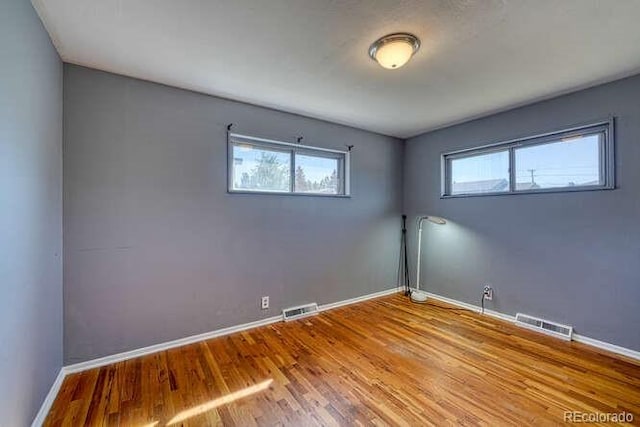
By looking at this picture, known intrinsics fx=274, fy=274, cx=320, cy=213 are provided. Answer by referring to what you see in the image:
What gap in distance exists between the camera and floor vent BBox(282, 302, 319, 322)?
3.27 metres

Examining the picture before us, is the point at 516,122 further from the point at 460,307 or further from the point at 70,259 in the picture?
the point at 70,259

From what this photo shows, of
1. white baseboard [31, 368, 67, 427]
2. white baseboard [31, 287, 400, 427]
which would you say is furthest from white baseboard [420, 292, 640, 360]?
white baseboard [31, 368, 67, 427]

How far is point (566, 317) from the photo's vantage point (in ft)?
9.21

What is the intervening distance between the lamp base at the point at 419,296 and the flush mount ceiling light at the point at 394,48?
10.3 ft

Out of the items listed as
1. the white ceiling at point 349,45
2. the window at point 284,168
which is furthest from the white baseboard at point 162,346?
the white ceiling at point 349,45

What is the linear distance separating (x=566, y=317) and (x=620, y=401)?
3.58 feet

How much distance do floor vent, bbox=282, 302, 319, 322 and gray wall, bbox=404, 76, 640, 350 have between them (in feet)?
6.18

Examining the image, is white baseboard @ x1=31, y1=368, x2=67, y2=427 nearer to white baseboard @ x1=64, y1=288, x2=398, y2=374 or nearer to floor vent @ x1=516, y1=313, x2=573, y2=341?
white baseboard @ x1=64, y1=288, x2=398, y2=374

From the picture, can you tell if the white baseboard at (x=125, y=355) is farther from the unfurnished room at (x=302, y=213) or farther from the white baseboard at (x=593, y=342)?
the white baseboard at (x=593, y=342)

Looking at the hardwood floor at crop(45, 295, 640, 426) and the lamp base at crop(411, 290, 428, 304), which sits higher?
the lamp base at crop(411, 290, 428, 304)

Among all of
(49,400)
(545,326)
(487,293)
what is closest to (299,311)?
(49,400)

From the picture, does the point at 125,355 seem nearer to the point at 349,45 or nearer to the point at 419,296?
the point at 349,45

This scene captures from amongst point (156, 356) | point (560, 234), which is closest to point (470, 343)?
point (560, 234)

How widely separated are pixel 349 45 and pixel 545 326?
3407mm
